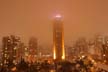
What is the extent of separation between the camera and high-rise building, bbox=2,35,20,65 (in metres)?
6.18

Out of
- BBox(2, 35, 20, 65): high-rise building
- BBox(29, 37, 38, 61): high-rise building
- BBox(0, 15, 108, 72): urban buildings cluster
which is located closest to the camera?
BBox(0, 15, 108, 72): urban buildings cluster

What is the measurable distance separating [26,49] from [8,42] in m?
0.83

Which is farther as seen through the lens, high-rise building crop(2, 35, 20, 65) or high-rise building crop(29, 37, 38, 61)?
high-rise building crop(29, 37, 38, 61)

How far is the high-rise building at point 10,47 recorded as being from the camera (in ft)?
20.3

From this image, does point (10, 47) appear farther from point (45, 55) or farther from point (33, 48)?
point (33, 48)

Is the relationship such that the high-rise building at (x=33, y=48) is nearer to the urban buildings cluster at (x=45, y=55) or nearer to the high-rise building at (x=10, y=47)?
the urban buildings cluster at (x=45, y=55)

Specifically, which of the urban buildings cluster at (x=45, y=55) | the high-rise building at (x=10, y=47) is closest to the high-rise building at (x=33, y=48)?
the urban buildings cluster at (x=45, y=55)

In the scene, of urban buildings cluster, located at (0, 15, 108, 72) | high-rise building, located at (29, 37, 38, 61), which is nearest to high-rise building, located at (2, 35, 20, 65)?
urban buildings cluster, located at (0, 15, 108, 72)

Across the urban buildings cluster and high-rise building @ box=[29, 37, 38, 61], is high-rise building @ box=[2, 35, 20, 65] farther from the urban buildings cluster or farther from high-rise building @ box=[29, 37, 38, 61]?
high-rise building @ box=[29, 37, 38, 61]

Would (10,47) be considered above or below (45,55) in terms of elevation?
above

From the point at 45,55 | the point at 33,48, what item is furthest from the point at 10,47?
the point at 33,48

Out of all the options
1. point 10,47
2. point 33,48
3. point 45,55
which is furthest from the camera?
point 33,48

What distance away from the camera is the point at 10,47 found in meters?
6.42

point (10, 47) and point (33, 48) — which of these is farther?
point (33, 48)
